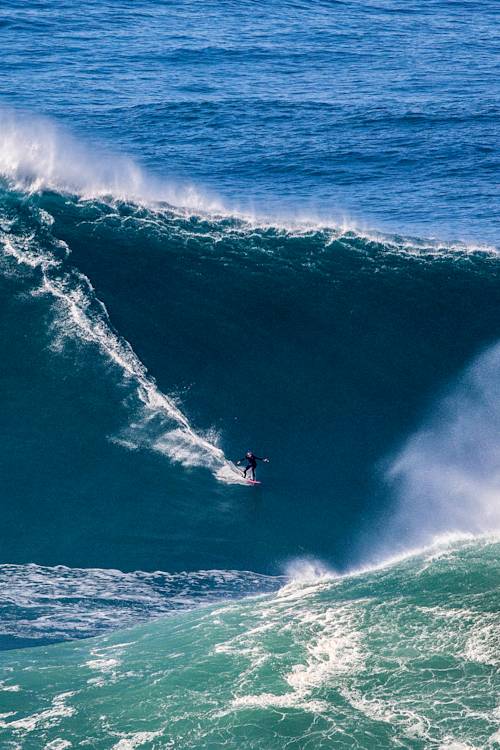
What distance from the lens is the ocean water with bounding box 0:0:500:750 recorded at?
96.9ft

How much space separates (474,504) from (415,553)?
9.76 feet

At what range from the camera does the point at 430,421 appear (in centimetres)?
3953

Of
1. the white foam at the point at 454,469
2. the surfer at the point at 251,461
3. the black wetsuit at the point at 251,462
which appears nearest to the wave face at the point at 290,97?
the white foam at the point at 454,469

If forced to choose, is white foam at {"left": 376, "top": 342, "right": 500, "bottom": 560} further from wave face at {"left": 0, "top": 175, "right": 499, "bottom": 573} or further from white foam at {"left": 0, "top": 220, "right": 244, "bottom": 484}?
white foam at {"left": 0, "top": 220, "right": 244, "bottom": 484}

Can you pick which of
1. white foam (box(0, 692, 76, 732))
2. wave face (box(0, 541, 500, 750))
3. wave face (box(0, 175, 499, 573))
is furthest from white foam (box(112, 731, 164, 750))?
wave face (box(0, 175, 499, 573))

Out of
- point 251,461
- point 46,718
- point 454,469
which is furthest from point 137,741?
point 454,469

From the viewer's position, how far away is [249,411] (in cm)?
3997

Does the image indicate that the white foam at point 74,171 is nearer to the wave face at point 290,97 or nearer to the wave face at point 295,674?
the wave face at point 290,97

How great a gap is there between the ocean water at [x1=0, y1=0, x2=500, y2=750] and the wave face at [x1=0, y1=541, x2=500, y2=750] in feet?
0.25

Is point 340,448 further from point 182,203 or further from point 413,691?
point 182,203

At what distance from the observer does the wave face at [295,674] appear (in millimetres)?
27797

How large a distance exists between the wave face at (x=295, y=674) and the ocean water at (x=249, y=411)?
8 cm

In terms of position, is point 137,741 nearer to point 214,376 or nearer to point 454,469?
point 454,469

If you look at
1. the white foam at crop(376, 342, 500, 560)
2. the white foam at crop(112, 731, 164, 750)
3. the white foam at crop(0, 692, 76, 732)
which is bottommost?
the white foam at crop(112, 731, 164, 750)
